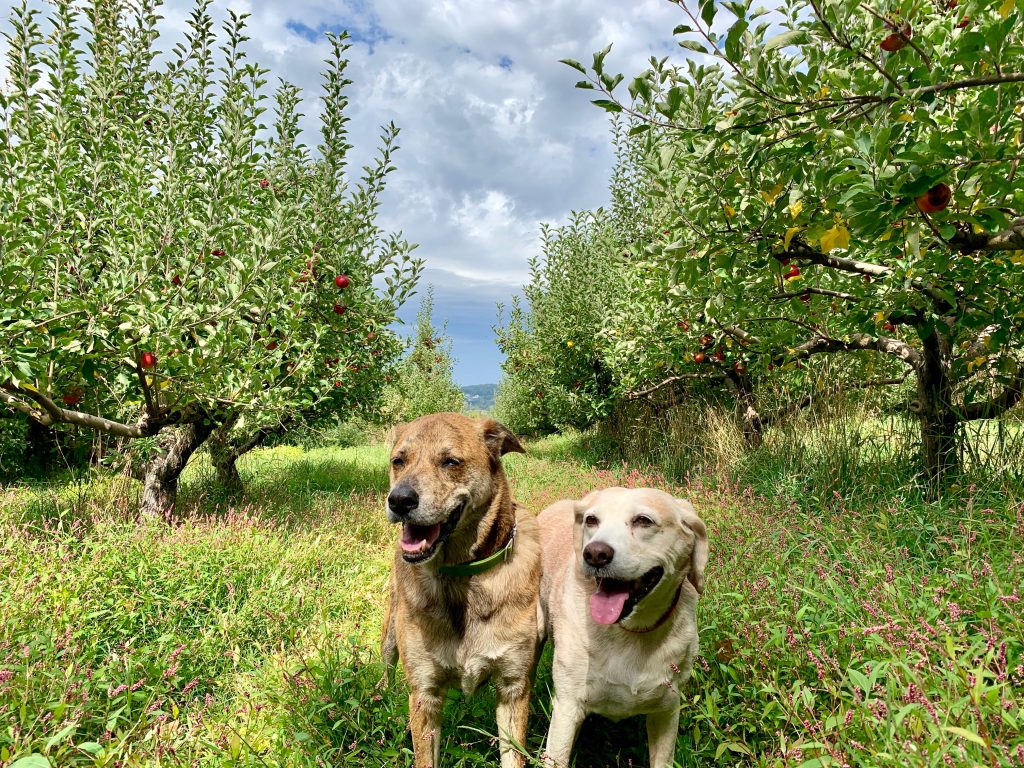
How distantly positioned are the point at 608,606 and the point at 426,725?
3.86ft

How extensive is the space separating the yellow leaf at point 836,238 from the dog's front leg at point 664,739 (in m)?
2.39

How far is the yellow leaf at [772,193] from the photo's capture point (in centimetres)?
319

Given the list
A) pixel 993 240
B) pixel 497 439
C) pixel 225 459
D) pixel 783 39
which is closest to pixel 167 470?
pixel 225 459

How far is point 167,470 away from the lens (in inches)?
258

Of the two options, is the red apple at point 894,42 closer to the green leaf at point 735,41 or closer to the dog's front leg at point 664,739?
the green leaf at point 735,41

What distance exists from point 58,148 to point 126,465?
432cm

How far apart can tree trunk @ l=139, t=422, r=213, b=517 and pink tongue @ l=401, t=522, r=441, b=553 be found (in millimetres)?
4952

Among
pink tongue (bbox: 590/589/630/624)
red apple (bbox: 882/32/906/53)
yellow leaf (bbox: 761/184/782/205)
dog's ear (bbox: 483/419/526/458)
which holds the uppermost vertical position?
red apple (bbox: 882/32/906/53)

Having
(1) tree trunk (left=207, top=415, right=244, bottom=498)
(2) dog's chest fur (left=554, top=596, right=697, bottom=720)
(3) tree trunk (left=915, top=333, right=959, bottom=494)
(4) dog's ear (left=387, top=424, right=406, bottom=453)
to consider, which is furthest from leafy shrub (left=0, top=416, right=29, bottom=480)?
(3) tree trunk (left=915, top=333, right=959, bottom=494)

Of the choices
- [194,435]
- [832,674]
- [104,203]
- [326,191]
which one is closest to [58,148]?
[104,203]

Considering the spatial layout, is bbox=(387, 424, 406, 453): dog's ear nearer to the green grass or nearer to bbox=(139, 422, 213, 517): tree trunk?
the green grass

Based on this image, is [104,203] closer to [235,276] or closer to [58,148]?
[58,148]

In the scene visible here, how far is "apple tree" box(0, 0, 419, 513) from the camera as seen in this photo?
420cm

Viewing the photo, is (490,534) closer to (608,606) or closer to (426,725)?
(608,606)
